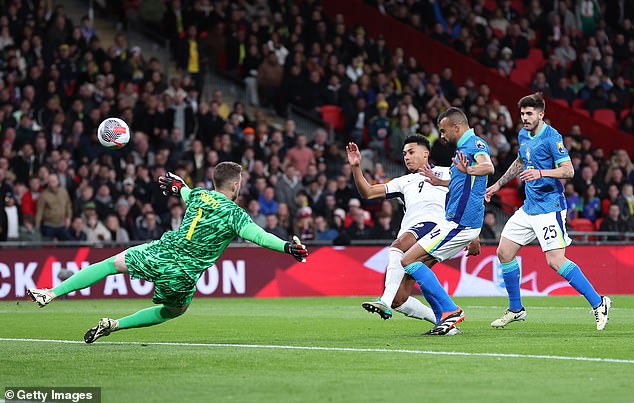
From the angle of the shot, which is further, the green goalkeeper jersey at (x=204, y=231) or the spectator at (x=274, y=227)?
the spectator at (x=274, y=227)

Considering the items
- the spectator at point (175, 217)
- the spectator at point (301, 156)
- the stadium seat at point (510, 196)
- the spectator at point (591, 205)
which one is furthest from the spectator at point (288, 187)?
the spectator at point (591, 205)

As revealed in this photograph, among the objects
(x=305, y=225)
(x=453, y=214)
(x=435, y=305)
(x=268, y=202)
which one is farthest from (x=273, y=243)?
(x=268, y=202)

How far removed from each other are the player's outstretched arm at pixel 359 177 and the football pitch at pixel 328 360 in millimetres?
1494

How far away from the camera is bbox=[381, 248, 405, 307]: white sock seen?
12750 millimetres

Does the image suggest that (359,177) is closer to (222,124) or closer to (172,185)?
(172,185)

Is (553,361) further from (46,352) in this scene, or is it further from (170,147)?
(170,147)

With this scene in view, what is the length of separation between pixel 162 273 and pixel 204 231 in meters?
0.54

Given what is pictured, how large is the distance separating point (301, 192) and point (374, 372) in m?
15.8

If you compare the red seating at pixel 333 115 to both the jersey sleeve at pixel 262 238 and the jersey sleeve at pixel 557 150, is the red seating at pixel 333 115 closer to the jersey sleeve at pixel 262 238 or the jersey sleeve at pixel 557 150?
the jersey sleeve at pixel 557 150

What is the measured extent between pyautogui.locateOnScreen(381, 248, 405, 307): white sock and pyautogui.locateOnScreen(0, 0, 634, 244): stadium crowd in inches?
387

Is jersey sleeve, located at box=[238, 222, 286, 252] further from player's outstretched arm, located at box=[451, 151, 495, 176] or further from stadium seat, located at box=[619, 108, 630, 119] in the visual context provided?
stadium seat, located at box=[619, 108, 630, 119]

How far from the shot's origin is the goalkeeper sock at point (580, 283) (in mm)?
13055

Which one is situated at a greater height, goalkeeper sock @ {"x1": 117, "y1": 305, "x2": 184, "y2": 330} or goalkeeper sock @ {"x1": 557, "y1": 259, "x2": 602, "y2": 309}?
goalkeeper sock @ {"x1": 557, "y1": 259, "x2": 602, "y2": 309}

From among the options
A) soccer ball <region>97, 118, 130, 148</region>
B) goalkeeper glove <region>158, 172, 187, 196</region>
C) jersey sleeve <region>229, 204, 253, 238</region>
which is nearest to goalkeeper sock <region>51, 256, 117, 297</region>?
goalkeeper glove <region>158, 172, 187, 196</region>
